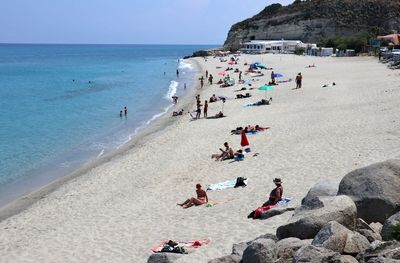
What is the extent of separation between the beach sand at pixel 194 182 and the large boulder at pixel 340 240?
3.24 m

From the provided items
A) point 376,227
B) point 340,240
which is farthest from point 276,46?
point 340,240

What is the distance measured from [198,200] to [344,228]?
734 cm

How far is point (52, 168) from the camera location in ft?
74.2

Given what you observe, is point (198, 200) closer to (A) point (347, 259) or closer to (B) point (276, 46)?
(A) point (347, 259)

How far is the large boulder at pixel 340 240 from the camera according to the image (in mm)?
6355

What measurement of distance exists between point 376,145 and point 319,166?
2.56 meters

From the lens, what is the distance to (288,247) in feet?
22.7

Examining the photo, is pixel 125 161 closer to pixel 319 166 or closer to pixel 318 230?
pixel 319 166

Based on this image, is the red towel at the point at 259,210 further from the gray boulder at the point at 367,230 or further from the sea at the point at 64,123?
the sea at the point at 64,123

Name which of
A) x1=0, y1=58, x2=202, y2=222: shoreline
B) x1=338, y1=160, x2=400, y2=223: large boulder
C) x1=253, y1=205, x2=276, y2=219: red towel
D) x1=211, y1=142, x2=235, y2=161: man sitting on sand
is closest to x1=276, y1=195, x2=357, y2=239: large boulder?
x1=338, y1=160, x2=400, y2=223: large boulder

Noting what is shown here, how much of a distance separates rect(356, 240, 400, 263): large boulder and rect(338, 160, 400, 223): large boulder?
6.23 ft

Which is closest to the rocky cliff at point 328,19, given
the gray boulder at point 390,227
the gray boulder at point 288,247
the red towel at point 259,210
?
the red towel at point 259,210

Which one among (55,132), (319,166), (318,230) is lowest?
(55,132)

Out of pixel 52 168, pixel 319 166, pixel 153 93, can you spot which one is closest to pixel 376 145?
pixel 319 166
